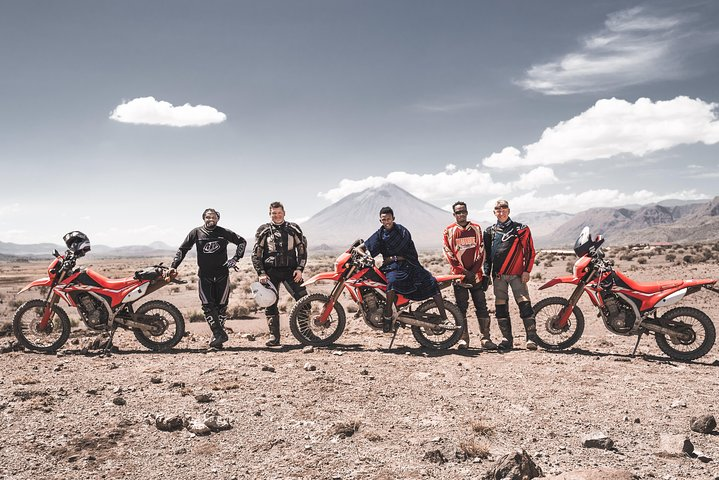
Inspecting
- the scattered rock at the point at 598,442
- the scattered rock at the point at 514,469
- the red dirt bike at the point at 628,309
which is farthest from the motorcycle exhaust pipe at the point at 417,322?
the scattered rock at the point at 514,469

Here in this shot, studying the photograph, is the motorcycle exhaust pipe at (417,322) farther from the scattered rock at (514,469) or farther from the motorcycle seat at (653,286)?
the scattered rock at (514,469)

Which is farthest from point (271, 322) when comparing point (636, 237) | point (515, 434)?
point (636, 237)

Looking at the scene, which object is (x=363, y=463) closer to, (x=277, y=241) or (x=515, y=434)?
(x=515, y=434)

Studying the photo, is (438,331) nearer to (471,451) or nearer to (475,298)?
(475,298)

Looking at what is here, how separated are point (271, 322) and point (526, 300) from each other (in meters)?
4.14

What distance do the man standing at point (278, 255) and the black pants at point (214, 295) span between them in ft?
2.17

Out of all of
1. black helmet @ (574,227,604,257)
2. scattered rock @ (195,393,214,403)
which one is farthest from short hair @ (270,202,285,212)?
black helmet @ (574,227,604,257)

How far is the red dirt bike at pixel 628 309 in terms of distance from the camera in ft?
21.8

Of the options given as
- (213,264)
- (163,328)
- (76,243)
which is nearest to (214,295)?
(213,264)

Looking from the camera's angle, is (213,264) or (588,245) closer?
(588,245)

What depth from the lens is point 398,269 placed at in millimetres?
7301

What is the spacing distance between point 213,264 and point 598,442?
5978 mm

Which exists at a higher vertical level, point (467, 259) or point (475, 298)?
point (467, 259)

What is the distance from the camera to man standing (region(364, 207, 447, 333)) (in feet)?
23.7
